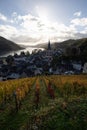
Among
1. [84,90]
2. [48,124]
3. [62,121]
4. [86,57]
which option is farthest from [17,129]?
[86,57]

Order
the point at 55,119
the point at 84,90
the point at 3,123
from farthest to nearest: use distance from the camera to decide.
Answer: the point at 84,90 → the point at 3,123 → the point at 55,119

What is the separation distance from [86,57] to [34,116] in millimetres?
120773

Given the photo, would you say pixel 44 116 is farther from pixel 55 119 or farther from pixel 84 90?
pixel 84 90

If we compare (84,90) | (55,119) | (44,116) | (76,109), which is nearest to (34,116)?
(44,116)

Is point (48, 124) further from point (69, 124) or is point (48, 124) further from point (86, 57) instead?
point (86, 57)

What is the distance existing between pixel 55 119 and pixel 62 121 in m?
0.58

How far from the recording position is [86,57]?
132 m

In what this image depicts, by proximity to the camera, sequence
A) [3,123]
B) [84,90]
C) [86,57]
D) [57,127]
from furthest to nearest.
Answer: [86,57] → [84,90] → [3,123] → [57,127]

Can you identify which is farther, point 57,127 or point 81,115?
point 81,115

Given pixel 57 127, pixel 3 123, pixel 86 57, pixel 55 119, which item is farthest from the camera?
pixel 86 57

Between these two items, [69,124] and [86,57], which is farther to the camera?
[86,57]

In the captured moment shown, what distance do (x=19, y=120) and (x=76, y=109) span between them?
14.6 feet

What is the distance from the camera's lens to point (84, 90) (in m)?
30.1

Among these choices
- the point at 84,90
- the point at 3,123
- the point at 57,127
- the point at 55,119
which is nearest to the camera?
the point at 57,127
